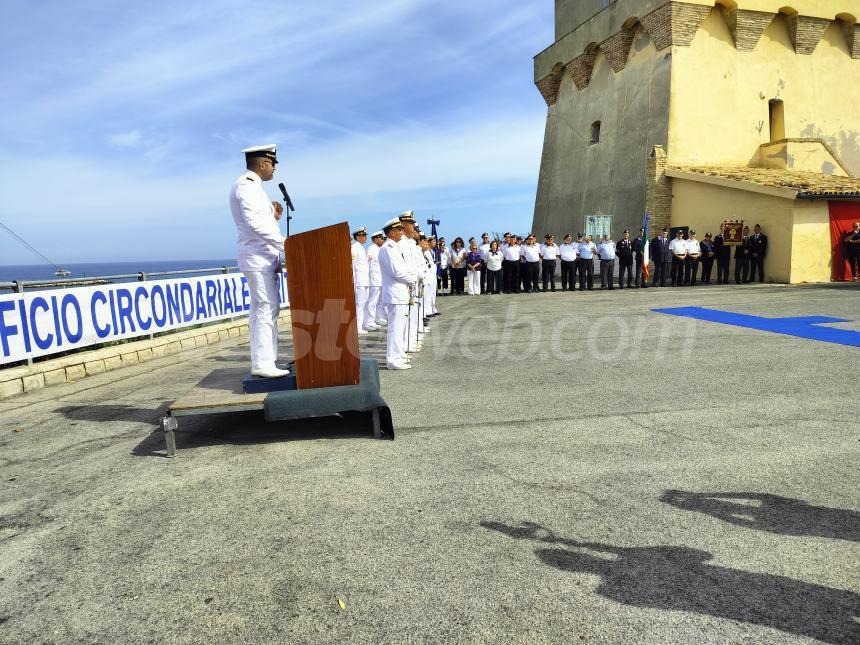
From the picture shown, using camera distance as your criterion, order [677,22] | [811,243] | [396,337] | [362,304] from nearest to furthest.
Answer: [396,337] < [362,304] < [811,243] < [677,22]

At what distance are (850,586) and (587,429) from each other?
2454 mm

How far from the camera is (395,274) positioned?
8.44 meters

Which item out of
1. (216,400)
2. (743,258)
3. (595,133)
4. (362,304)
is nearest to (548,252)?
(743,258)

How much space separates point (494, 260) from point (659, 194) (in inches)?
332

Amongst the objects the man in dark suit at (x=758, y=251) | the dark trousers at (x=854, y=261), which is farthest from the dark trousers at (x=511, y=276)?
the dark trousers at (x=854, y=261)

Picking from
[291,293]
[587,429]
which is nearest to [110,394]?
[291,293]

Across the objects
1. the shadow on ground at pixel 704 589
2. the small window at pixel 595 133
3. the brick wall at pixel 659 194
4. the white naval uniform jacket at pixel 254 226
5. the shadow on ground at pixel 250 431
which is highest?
the small window at pixel 595 133

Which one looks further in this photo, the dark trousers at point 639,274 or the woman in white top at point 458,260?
the dark trousers at point 639,274

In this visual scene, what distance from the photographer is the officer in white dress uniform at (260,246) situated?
207 inches

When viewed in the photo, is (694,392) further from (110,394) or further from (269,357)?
(110,394)

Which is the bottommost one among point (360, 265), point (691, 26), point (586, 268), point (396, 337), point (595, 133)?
point (396, 337)

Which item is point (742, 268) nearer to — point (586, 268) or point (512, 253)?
point (586, 268)

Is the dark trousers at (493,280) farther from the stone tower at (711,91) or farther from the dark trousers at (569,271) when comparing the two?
the stone tower at (711,91)

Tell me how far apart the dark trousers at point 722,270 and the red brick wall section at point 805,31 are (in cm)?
1172
